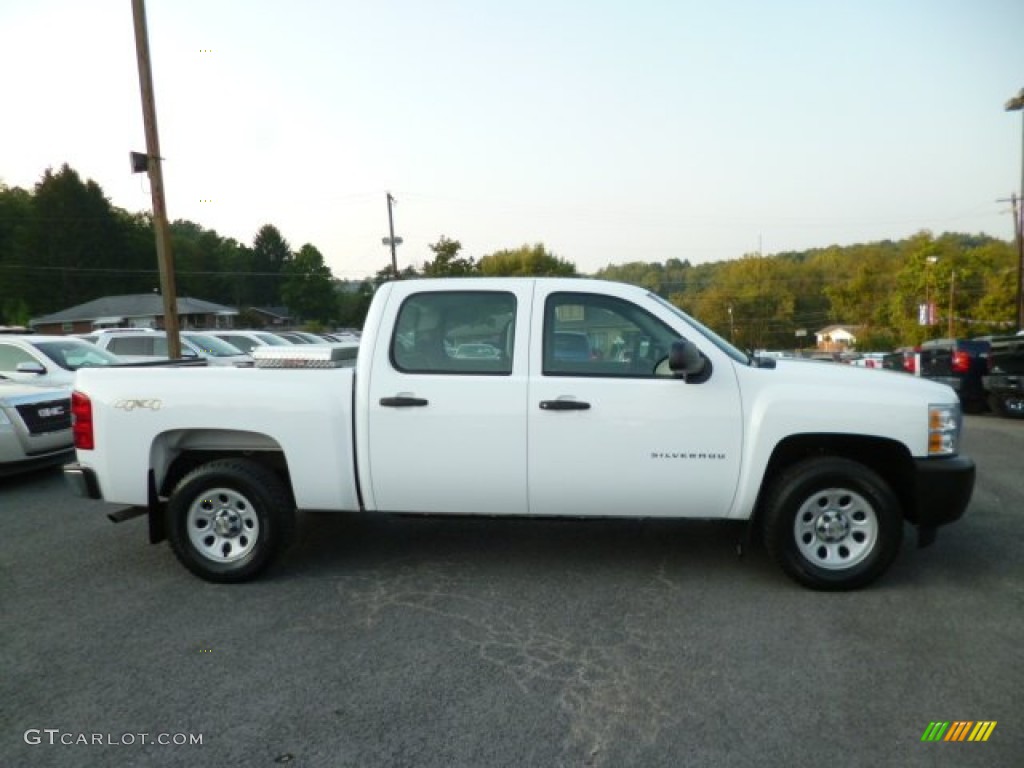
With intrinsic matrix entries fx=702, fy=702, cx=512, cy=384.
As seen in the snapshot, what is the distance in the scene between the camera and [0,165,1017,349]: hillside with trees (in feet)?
235

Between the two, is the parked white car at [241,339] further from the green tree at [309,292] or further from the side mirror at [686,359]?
the green tree at [309,292]

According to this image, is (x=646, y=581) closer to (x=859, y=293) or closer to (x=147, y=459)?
(x=147, y=459)

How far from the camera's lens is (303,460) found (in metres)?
4.41

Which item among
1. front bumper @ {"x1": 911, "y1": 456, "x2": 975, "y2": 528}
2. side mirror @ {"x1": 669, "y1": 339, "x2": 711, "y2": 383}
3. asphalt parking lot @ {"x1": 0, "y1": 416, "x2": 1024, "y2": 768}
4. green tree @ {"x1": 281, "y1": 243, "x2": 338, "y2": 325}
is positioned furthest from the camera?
green tree @ {"x1": 281, "y1": 243, "x2": 338, "y2": 325}

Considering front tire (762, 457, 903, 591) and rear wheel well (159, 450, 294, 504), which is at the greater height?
rear wheel well (159, 450, 294, 504)

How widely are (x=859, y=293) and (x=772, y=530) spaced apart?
102637 mm

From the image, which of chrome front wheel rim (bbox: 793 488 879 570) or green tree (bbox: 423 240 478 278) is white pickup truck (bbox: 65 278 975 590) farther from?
green tree (bbox: 423 240 478 278)

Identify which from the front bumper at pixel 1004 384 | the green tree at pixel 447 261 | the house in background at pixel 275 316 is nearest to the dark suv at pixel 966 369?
the front bumper at pixel 1004 384

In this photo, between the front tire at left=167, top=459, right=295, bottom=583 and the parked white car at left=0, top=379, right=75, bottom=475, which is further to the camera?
the parked white car at left=0, top=379, right=75, bottom=475

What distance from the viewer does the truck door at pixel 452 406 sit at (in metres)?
4.29

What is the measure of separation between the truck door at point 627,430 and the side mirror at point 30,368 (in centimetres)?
885

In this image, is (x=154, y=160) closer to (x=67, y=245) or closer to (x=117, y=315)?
(x=117, y=315)

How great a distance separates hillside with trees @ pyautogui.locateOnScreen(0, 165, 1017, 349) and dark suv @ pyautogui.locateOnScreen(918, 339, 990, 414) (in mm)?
33266

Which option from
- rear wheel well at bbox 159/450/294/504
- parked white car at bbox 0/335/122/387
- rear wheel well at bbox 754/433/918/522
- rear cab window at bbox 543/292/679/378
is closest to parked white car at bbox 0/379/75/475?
parked white car at bbox 0/335/122/387
